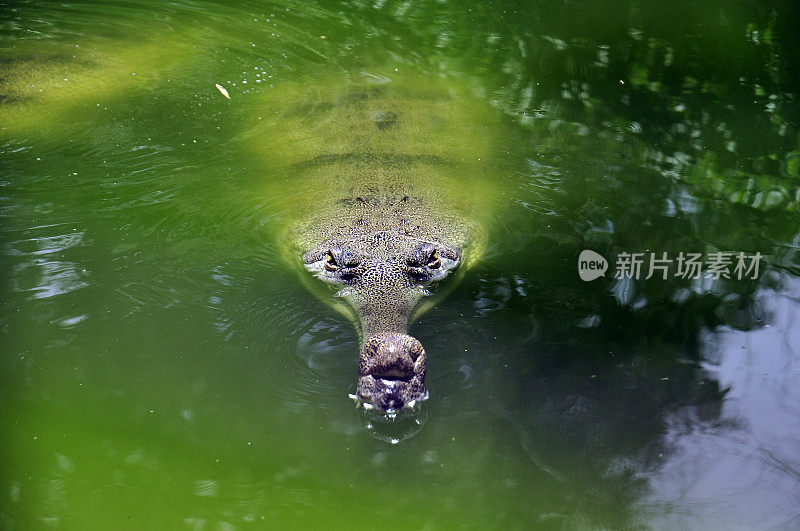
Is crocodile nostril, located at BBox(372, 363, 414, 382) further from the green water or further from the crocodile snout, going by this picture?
the green water

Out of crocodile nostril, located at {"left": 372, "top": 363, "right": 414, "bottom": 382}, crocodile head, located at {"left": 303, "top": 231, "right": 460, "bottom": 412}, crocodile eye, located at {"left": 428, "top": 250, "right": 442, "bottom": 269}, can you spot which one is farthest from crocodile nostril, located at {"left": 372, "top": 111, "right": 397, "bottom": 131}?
crocodile nostril, located at {"left": 372, "top": 363, "right": 414, "bottom": 382}

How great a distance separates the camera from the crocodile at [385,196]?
168 inches

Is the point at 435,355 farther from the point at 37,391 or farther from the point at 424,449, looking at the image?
the point at 37,391

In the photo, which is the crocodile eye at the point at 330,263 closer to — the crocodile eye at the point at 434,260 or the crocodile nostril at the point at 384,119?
the crocodile eye at the point at 434,260

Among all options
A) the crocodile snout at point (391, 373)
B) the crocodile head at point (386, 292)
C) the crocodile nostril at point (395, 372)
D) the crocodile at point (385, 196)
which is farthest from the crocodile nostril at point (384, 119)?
the crocodile nostril at point (395, 372)

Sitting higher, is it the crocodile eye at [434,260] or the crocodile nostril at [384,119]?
the crocodile nostril at [384,119]

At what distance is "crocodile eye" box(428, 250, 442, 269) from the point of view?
4.83 meters

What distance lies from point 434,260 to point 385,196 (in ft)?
3.16

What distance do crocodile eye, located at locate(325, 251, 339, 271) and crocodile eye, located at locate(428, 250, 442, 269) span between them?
1.99ft

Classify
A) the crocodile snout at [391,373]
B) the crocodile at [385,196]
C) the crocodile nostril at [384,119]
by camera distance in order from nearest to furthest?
the crocodile snout at [391,373] < the crocodile at [385,196] < the crocodile nostril at [384,119]

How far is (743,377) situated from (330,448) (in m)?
2.37

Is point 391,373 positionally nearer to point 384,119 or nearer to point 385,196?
point 385,196

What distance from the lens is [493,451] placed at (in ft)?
12.0

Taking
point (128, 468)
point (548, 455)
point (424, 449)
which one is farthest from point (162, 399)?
point (548, 455)
